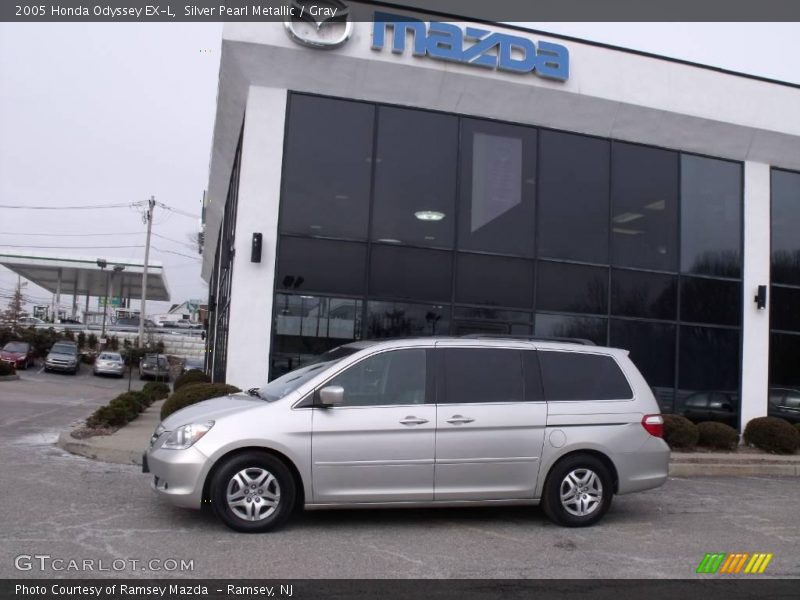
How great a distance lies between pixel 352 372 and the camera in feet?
22.7

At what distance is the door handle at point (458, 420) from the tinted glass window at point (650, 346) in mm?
8664

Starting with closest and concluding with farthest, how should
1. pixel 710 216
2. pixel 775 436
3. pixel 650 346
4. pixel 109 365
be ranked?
pixel 775 436
pixel 650 346
pixel 710 216
pixel 109 365

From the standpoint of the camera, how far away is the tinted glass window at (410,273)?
13.6 metres

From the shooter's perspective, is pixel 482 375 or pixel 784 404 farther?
pixel 784 404

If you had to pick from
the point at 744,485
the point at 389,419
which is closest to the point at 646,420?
the point at 389,419

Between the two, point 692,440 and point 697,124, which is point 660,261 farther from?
point 692,440

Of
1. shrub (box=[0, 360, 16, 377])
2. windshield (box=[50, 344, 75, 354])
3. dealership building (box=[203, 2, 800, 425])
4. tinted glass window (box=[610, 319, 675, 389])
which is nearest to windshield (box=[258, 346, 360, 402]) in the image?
dealership building (box=[203, 2, 800, 425])

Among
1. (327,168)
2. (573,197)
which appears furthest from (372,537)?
(573,197)

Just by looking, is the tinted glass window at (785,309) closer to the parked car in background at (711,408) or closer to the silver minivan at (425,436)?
the parked car in background at (711,408)

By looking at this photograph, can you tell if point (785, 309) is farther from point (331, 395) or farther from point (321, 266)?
point (331, 395)

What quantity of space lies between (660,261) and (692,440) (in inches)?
169

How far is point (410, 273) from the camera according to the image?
13719 mm

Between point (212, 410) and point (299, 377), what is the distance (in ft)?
2.87
